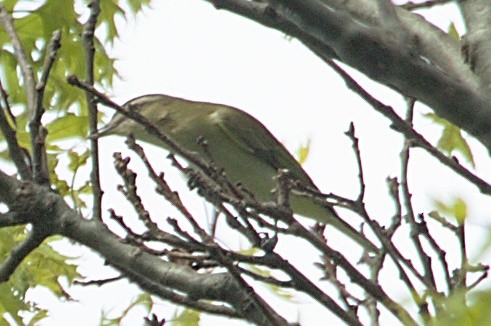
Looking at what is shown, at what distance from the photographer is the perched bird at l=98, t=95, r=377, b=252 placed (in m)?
5.06

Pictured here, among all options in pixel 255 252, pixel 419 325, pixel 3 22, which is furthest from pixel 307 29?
pixel 255 252

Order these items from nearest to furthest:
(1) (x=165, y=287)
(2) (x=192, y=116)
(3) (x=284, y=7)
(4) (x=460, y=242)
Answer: (3) (x=284, y=7)
(4) (x=460, y=242)
(1) (x=165, y=287)
(2) (x=192, y=116)

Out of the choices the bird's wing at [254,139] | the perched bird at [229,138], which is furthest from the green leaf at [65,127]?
the bird's wing at [254,139]

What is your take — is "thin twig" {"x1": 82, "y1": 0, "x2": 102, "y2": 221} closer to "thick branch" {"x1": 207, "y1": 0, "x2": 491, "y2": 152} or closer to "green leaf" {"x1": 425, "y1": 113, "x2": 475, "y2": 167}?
"thick branch" {"x1": 207, "y1": 0, "x2": 491, "y2": 152}

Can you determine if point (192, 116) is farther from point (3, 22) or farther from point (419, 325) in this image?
point (419, 325)

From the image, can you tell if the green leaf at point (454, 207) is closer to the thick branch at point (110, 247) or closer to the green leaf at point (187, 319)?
the thick branch at point (110, 247)

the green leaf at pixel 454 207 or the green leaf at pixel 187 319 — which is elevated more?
the green leaf at pixel 454 207

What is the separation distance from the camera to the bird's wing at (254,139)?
5445mm

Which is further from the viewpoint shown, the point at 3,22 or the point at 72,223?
the point at 3,22

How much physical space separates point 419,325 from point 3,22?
2461 millimetres

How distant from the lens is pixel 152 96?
5750 mm

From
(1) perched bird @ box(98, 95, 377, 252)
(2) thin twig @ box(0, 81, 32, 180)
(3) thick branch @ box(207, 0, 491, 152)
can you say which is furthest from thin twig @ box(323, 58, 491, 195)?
(1) perched bird @ box(98, 95, 377, 252)

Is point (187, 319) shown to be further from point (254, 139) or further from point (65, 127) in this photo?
point (254, 139)

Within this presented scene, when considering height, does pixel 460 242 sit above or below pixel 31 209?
above
